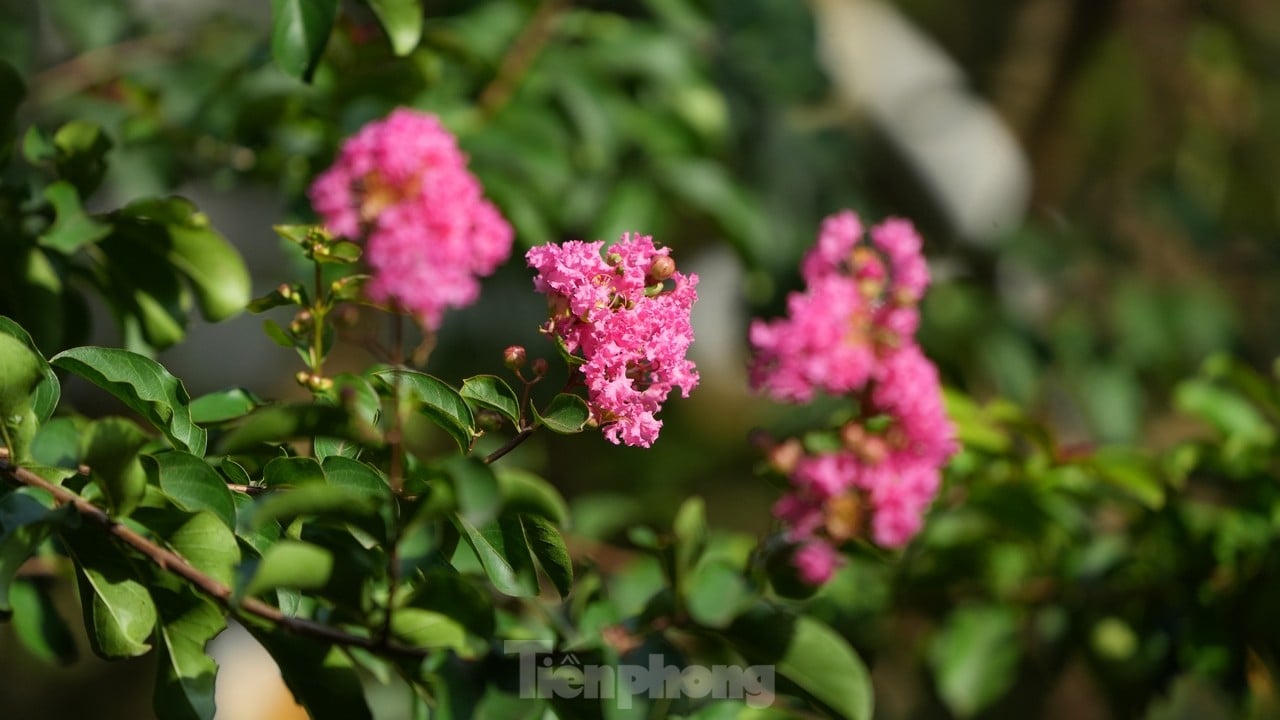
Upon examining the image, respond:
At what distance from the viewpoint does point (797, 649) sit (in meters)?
0.79

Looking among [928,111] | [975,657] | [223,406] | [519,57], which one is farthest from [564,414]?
[928,111]

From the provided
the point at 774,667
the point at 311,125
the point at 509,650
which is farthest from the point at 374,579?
A: the point at 311,125

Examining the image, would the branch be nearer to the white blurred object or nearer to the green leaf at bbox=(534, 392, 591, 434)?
the green leaf at bbox=(534, 392, 591, 434)

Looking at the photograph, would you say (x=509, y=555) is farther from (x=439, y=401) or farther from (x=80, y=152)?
(x=80, y=152)

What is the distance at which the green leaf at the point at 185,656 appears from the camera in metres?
0.64

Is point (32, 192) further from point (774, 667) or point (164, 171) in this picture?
point (774, 667)

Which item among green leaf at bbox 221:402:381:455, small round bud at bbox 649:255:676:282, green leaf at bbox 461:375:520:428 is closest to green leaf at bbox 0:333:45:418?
green leaf at bbox 221:402:381:455

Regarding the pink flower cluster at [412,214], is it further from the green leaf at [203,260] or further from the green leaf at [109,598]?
the green leaf at [109,598]

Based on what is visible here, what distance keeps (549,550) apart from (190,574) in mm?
195

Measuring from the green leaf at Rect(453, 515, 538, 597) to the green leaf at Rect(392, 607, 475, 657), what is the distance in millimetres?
39

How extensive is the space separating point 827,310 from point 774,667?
0.82 feet

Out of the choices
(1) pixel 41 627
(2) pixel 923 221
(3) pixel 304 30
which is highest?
(3) pixel 304 30

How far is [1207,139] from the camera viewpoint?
2.82m

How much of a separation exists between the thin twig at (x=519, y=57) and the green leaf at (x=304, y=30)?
49cm
